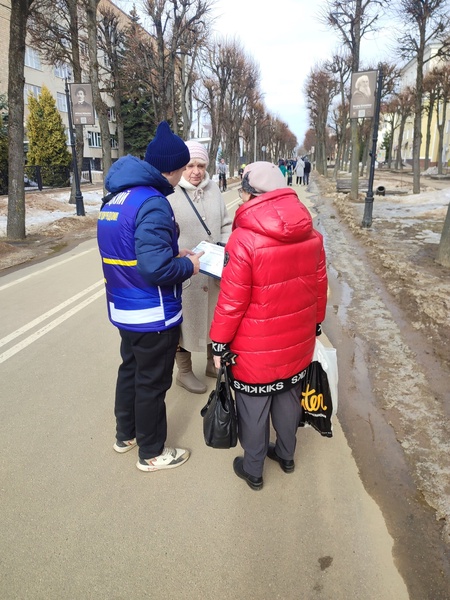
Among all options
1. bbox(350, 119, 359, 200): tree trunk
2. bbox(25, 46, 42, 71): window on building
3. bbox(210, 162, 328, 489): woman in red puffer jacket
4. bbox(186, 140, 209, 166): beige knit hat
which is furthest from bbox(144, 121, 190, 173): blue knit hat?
bbox(25, 46, 42, 71): window on building

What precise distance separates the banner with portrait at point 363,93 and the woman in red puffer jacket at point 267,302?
12066 millimetres

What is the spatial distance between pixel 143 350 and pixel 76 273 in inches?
230

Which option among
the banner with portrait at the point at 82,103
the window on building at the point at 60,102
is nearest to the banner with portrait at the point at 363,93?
the banner with portrait at the point at 82,103

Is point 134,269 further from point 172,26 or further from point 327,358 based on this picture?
point 172,26

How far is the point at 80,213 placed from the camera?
1563cm

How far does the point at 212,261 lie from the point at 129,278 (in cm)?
69

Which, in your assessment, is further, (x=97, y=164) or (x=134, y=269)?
(x=97, y=164)

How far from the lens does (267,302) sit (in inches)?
87.0

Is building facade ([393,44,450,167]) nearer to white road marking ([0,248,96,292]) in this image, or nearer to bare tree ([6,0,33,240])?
bare tree ([6,0,33,240])

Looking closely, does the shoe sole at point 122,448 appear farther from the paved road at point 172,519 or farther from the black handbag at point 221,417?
the black handbag at point 221,417

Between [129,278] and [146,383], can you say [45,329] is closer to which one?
[146,383]

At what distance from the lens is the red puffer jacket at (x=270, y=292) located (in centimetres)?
212

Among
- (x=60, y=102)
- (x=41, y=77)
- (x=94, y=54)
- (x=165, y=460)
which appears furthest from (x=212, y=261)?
(x=60, y=102)

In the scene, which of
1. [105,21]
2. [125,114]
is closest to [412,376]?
[105,21]
